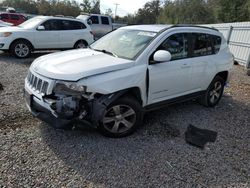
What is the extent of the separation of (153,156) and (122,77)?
4.05 ft

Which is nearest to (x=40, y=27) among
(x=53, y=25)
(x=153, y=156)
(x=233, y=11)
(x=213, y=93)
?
(x=53, y=25)

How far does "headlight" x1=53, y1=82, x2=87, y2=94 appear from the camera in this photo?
3.38 metres

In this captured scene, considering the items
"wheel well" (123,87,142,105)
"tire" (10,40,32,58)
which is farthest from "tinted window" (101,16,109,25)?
"wheel well" (123,87,142,105)

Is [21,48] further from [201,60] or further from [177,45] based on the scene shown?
Result: [201,60]

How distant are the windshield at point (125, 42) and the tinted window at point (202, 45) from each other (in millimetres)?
1076

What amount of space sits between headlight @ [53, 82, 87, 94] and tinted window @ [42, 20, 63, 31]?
7532 millimetres

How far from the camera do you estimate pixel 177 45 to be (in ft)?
15.1

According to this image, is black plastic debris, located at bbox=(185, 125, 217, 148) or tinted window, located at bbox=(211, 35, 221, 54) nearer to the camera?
black plastic debris, located at bbox=(185, 125, 217, 148)

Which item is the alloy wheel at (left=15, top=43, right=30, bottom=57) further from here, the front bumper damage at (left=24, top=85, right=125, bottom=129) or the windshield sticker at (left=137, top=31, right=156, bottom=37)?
the front bumper damage at (left=24, top=85, right=125, bottom=129)

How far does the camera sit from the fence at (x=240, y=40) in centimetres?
1223

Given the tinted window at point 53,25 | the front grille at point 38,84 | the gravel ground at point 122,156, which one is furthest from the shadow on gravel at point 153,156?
the tinted window at point 53,25

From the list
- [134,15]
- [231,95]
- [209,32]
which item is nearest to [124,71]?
[209,32]

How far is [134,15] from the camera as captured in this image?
208ft

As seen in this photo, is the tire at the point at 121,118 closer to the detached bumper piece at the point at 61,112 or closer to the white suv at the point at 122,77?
the white suv at the point at 122,77
